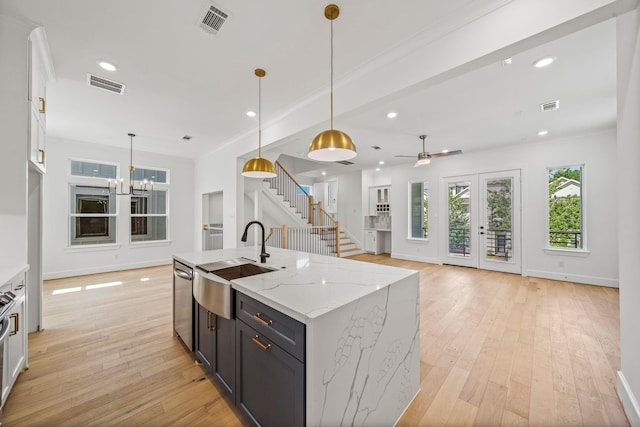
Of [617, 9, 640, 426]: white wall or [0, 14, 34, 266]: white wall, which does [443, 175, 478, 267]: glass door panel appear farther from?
[0, 14, 34, 266]: white wall

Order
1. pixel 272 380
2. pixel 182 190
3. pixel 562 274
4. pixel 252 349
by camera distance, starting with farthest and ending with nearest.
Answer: pixel 182 190, pixel 562 274, pixel 252 349, pixel 272 380

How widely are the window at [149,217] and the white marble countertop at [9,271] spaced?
4703mm

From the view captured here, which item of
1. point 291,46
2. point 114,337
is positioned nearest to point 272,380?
point 114,337

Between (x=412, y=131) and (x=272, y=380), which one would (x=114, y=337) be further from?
(x=412, y=131)

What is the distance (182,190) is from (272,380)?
6.86 metres

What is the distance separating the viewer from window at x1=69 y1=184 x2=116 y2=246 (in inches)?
Result: 220

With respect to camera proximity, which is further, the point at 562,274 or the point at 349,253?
the point at 349,253

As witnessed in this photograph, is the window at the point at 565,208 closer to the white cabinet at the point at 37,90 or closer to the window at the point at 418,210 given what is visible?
the window at the point at 418,210

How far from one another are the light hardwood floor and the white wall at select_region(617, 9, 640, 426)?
0.93 ft

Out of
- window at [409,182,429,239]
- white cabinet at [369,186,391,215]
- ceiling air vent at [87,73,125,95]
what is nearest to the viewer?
ceiling air vent at [87,73,125,95]

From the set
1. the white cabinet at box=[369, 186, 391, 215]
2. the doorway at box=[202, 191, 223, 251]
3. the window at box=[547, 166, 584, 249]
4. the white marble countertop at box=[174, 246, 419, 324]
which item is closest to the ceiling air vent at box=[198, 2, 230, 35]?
the white marble countertop at box=[174, 246, 419, 324]

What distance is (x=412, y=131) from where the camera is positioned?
15.7 feet

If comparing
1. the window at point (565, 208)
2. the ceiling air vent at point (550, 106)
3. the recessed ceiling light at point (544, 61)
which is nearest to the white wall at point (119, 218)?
the recessed ceiling light at point (544, 61)

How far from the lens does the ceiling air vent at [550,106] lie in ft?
11.8
